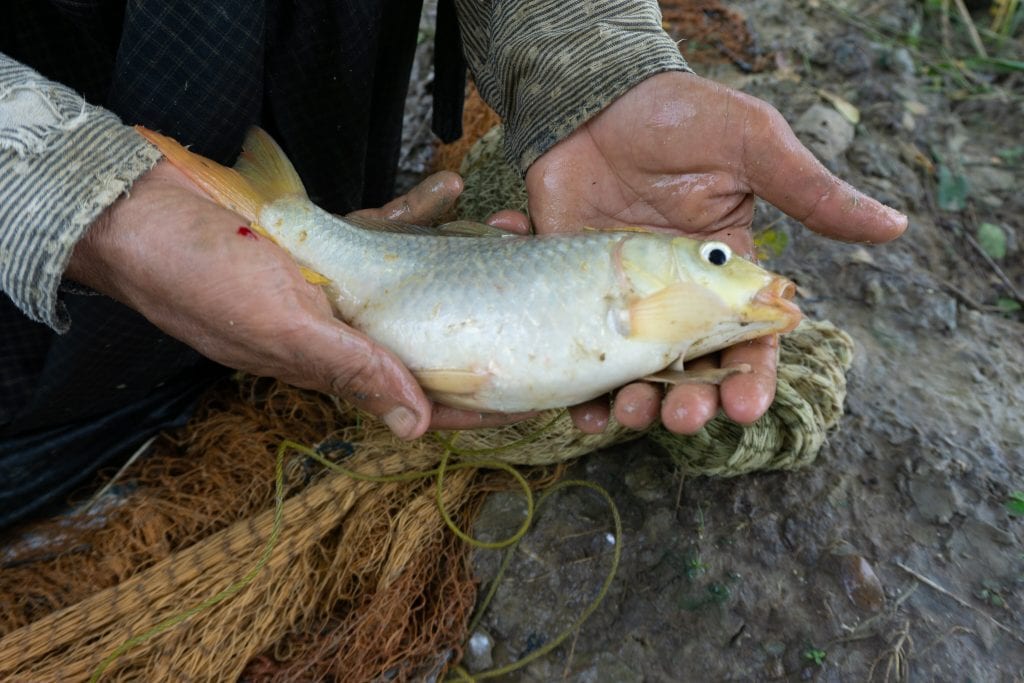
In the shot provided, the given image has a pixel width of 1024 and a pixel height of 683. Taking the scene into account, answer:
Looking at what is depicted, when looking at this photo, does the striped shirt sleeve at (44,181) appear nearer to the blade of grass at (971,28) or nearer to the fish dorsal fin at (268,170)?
the fish dorsal fin at (268,170)

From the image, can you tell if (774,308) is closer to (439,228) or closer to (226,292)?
(439,228)

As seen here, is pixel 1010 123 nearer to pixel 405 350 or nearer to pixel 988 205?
pixel 988 205

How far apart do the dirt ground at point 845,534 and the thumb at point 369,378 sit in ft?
3.20

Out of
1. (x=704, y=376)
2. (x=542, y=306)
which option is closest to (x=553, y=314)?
(x=542, y=306)

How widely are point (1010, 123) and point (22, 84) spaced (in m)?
5.52

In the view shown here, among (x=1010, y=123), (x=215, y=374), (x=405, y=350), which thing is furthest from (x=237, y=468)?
(x=1010, y=123)

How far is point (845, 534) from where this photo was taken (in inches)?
105

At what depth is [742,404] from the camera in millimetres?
2043

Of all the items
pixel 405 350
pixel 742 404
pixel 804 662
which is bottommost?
pixel 804 662

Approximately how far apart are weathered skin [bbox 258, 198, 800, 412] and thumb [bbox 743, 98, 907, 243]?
422mm

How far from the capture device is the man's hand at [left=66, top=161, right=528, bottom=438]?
1.89m

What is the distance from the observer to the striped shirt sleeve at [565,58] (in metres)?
2.63

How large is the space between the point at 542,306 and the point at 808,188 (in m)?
0.99

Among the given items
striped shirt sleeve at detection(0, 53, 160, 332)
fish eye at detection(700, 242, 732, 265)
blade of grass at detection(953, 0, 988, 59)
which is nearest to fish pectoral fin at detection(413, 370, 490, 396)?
fish eye at detection(700, 242, 732, 265)
